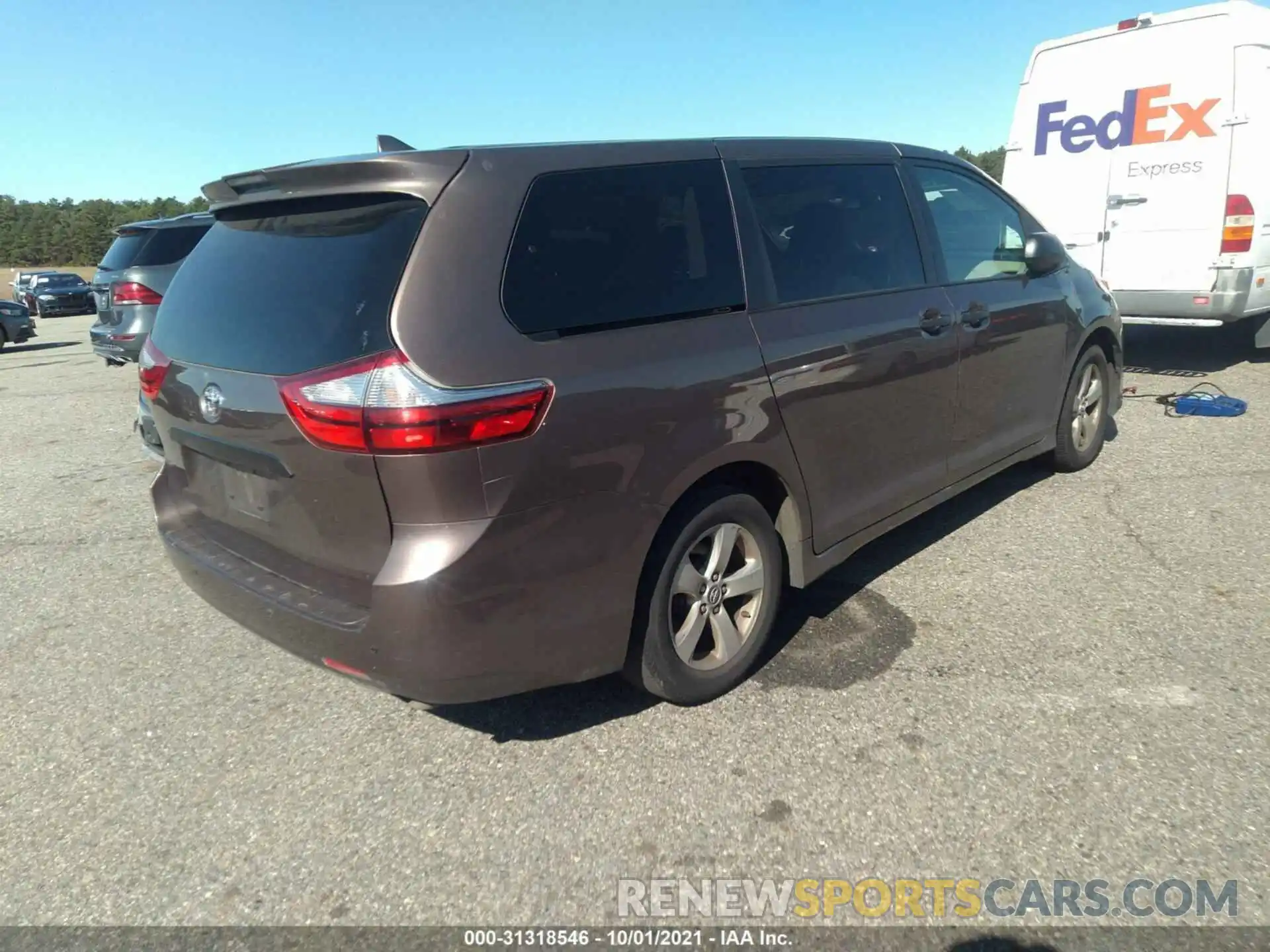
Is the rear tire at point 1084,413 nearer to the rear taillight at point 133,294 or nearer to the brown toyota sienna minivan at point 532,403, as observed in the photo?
the brown toyota sienna minivan at point 532,403

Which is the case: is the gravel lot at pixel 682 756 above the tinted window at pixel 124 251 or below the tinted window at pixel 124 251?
below

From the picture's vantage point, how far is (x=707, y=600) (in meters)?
3.00

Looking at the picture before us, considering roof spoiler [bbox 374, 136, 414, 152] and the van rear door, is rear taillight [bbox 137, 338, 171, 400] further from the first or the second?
the van rear door

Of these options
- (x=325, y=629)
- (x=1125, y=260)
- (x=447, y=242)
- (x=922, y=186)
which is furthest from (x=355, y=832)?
→ (x=1125, y=260)

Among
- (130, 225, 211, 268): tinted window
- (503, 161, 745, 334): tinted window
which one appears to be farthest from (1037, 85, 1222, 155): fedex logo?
(130, 225, 211, 268): tinted window

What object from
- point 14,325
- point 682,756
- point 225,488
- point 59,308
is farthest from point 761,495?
point 59,308

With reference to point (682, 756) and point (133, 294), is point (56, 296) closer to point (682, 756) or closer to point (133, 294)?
point (133, 294)

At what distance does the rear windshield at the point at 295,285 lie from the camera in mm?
2332

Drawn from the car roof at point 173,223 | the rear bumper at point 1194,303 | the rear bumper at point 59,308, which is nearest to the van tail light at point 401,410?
the rear bumper at point 1194,303

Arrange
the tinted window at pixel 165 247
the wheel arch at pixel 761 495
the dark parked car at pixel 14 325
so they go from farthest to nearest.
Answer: the dark parked car at pixel 14 325
the tinted window at pixel 165 247
the wheel arch at pixel 761 495

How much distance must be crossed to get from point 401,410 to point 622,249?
918 millimetres

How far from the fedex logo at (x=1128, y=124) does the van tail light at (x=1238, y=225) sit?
616 mm

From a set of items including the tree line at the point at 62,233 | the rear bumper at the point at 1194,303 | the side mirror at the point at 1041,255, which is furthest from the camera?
the tree line at the point at 62,233

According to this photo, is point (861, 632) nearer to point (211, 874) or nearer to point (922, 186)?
point (922, 186)
